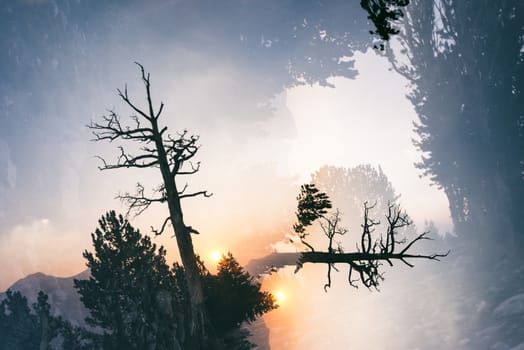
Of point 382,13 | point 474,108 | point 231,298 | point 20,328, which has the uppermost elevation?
point 474,108

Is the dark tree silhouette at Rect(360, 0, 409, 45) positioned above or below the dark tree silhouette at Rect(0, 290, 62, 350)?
Answer: above

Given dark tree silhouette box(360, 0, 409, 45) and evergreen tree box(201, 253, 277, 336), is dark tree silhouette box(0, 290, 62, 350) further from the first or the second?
dark tree silhouette box(360, 0, 409, 45)

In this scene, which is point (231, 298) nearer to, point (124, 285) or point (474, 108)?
point (124, 285)

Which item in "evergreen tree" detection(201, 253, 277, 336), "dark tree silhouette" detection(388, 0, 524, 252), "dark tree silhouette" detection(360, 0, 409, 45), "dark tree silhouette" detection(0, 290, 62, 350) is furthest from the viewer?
"dark tree silhouette" detection(388, 0, 524, 252)

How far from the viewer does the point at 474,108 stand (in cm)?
2881

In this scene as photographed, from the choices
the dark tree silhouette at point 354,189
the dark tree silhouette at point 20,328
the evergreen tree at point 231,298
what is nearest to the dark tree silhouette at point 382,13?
the evergreen tree at point 231,298

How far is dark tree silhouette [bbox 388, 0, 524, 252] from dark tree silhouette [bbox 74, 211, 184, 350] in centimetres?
2941

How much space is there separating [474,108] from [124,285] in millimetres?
32414

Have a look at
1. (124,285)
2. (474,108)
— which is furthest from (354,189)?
(124,285)

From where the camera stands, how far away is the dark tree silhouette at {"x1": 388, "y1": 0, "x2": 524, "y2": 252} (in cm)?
2616

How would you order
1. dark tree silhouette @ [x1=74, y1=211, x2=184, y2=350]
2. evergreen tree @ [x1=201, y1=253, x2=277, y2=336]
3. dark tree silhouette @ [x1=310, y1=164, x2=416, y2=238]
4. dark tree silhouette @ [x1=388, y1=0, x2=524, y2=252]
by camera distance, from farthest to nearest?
dark tree silhouette @ [x1=310, y1=164, x2=416, y2=238] → dark tree silhouette @ [x1=388, y1=0, x2=524, y2=252] → dark tree silhouette @ [x1=74, y1=211, x2=184, y2=350] → evergreen tree @ [x1=201, y1=253, x2=277, y2=336]

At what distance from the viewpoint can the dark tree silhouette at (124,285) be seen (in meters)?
11.5

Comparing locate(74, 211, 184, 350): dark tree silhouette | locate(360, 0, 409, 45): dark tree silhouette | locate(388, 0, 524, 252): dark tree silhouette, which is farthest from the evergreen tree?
locate(388, 0, 524, 252): dark tree silhouette

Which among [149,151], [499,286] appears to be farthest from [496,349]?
[149,151]
